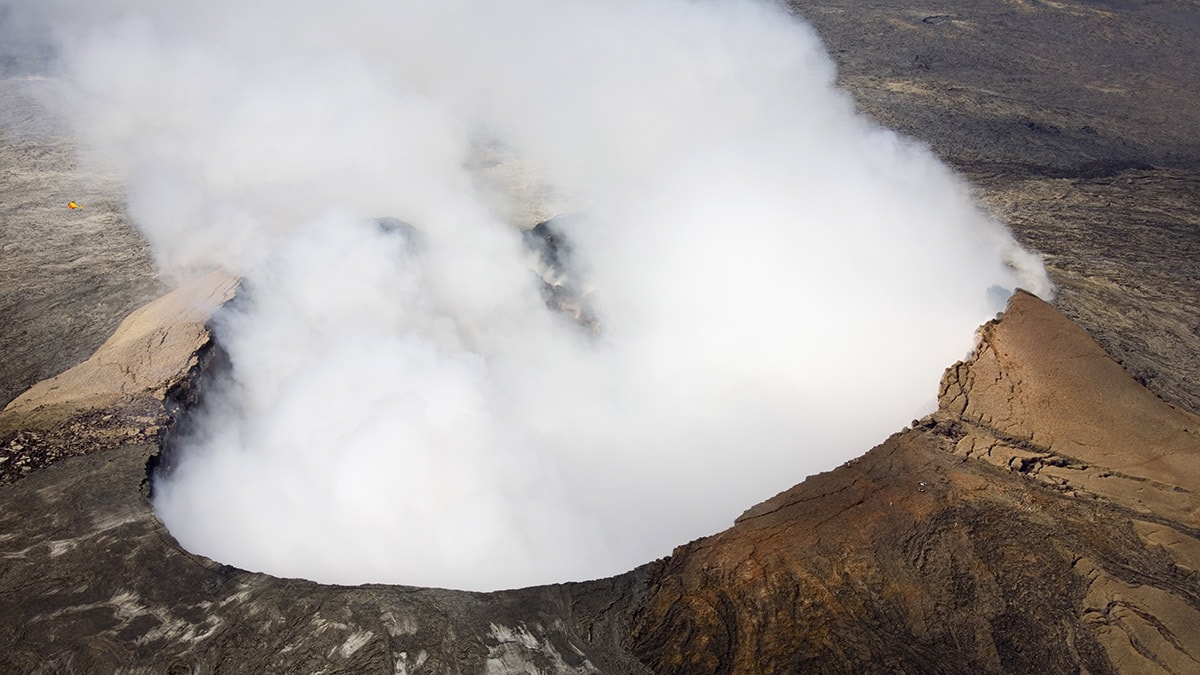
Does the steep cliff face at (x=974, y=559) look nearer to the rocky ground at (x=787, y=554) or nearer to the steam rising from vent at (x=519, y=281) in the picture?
the rocky ground at (x=787, y=554)

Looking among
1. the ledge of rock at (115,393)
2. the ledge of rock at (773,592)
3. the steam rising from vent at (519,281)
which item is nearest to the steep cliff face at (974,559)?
the ledge of rock at (773,592)

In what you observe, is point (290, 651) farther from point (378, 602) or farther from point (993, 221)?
point (993, 221)

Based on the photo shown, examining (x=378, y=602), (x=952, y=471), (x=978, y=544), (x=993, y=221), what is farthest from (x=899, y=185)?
(x=378, y=602)

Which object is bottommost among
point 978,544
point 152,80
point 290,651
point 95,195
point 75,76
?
point 290,651

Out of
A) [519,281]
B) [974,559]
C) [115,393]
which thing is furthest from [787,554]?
A: [115,393]

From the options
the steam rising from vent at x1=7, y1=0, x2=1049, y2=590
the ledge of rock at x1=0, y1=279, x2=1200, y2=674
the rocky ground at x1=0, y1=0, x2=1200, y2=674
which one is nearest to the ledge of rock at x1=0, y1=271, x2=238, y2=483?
the rocky ground at x1=0, y1=0, x2=1200, y2=674

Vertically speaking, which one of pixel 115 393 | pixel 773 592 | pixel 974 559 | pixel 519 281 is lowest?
pixel 773 592

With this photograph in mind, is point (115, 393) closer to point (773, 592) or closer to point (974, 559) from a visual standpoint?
point (773, 592)
